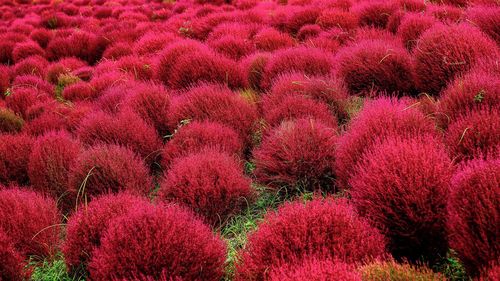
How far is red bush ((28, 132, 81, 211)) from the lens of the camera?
134 inches

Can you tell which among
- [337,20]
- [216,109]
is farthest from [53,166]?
[337,20]

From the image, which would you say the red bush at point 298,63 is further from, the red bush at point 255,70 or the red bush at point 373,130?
the red bush at point 373,130

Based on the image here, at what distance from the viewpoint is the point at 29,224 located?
9.16 ft

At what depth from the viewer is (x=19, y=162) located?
3.74 meters

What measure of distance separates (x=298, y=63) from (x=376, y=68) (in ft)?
2.52

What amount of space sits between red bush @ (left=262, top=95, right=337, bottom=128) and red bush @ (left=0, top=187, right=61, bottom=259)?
1.57 m

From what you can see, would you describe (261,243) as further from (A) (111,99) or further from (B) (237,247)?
(A) (111,99)

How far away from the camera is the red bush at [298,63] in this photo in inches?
175

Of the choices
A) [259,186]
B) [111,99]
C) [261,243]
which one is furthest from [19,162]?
[261,243]

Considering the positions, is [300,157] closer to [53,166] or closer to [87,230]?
[87,230]

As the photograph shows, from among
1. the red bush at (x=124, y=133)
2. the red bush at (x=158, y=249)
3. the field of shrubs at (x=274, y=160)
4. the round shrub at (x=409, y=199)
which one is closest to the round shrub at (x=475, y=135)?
the field of shrubs at (x=274, y=160)

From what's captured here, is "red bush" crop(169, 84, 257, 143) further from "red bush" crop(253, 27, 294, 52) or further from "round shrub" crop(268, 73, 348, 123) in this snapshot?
"red bush" crop(253, 27, 294, 52)

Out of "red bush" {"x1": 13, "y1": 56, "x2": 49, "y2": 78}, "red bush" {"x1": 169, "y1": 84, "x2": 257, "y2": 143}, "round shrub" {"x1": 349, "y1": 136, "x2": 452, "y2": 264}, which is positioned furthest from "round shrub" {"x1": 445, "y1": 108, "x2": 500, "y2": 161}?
"red bush" {"x1": 13, "y1": 56, "x2": 49, "y2": 78}

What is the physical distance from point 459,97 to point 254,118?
4.91 feet
